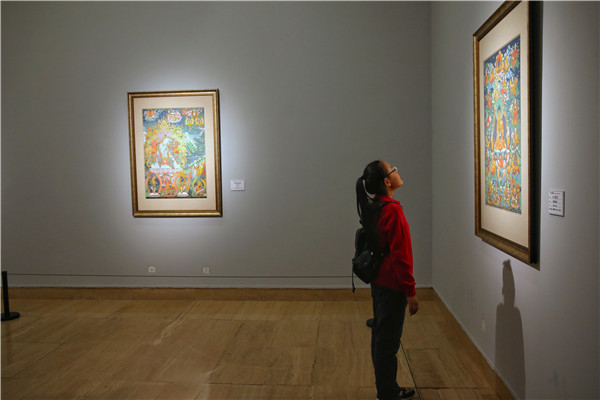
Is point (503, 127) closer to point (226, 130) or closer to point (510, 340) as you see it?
point (510, 340)

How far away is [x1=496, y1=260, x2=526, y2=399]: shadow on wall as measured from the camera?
2.85 metres

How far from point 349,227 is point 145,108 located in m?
2.86

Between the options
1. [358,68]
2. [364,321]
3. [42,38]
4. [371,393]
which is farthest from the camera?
[42,38]

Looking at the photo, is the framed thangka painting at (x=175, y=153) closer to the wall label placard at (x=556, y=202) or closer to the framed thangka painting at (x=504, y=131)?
the framed thangka painting at (x=504, y=131)

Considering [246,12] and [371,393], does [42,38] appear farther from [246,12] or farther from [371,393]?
[371,393]

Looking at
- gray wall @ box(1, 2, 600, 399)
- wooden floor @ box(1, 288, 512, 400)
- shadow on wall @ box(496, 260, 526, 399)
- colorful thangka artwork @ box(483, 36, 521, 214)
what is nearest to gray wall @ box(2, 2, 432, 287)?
gray wall @ box(1, 2, 600, 399)

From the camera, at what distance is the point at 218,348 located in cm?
430

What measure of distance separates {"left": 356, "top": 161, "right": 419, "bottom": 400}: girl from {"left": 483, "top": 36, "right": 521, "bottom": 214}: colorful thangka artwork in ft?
2.14

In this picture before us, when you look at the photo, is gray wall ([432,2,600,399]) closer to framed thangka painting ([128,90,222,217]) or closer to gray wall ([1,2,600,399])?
gray wall ([1,2,600,399])

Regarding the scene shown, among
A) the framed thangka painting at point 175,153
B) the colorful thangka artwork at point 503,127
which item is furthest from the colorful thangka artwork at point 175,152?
the colorful thangka artwork at point 503,127

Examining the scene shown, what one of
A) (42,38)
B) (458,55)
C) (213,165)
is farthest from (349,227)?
(42,38)

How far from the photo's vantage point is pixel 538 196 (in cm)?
255

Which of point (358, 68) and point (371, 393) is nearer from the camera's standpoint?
point (371, 393)

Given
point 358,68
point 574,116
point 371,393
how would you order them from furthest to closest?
point 358,68
point 371,393
point 574,116
